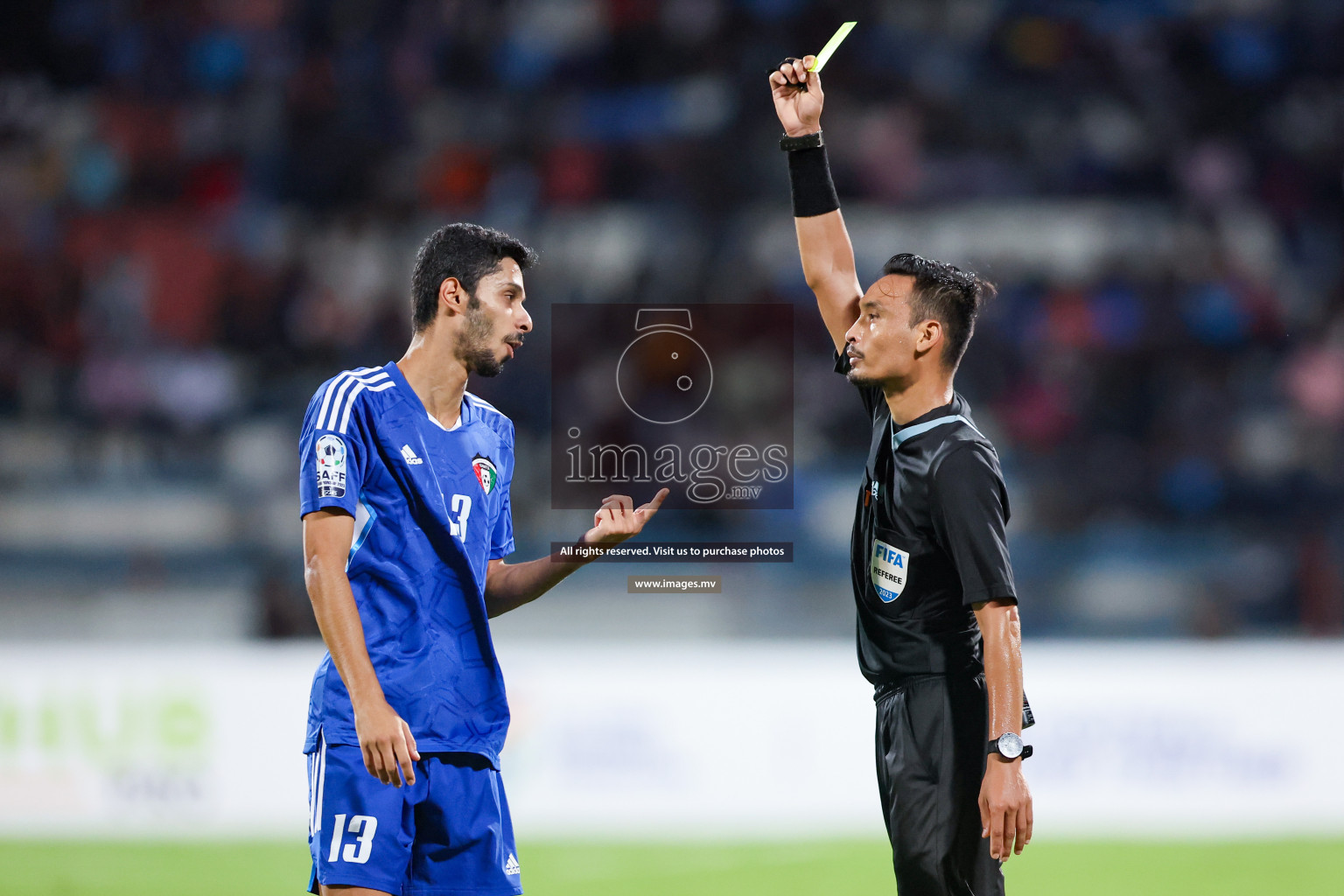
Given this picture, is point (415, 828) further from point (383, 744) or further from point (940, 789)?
point (940, 789)

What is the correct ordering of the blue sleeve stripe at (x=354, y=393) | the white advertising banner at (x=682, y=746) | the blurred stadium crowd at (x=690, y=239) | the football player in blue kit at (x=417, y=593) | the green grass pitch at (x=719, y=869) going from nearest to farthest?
the football player in blue kit at (x=417, y=593) → the blue sleeve stripe at (x=354, y=393) → the green grass pitch at (x=719, y=869) → the white advertising banner at (x=682, y=746) → the blurred stadium crowd at (x=690, y=239)

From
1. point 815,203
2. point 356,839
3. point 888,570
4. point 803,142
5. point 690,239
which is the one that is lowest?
point 356,839

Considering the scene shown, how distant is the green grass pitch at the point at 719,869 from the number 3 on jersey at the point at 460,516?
301cm

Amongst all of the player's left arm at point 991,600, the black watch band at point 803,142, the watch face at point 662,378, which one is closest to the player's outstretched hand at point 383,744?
the player's left arm at point 991,600

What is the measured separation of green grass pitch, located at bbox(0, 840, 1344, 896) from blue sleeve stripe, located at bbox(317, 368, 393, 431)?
331cm

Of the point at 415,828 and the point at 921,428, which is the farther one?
the point at 921,428

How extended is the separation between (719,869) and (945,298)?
3.80 meters

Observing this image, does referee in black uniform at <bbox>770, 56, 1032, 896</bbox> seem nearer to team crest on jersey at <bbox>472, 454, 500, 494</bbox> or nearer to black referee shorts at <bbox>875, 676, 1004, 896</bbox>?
black referee shorts at <bbox>875, 676, 1004, 896</bbox>

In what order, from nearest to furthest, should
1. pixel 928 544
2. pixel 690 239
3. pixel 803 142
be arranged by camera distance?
pixel 928 544, pixel 803 142, pixel 690 239

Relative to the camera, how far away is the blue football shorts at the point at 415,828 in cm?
339

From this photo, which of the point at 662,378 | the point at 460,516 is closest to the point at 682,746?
the point at 662,378

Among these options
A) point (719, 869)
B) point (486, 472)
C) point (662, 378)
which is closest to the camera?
point (486, 472)

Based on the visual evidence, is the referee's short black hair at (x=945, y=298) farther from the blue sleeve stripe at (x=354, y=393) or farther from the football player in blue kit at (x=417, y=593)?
the blue sleeve stripe at (x=354, y=393)

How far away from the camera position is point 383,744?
3250 mm
